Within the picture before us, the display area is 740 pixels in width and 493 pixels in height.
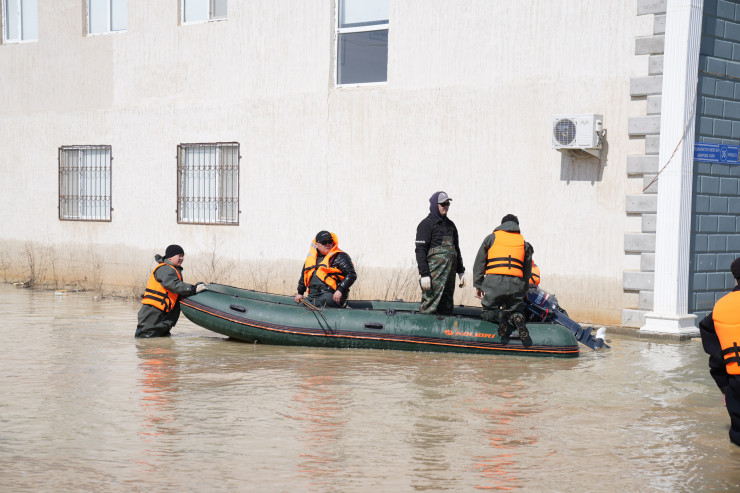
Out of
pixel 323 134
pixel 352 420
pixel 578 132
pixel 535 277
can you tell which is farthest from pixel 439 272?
→ pixel 323 134

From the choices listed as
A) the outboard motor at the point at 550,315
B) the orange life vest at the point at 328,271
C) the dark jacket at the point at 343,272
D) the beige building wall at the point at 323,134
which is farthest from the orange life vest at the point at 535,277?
the orange life vest at the point at 328,271

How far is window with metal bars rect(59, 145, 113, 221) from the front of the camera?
62.8ft

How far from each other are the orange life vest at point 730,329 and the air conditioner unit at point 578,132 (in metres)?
6.27

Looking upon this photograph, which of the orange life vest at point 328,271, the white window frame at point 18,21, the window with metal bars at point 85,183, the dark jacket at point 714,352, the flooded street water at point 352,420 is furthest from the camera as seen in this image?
the white window frame at point 18,21

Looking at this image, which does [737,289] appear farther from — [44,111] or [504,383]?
[44,111]

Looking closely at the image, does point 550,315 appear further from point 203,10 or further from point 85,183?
point 85,183

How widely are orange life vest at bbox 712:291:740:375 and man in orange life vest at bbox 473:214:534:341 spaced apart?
4.10 metres

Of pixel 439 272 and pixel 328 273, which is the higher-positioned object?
pixel 439 272

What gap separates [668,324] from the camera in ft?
41.5

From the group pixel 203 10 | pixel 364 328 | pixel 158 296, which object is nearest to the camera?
pixel 364 328

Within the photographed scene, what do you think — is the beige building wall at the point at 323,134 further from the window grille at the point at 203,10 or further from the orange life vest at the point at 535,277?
the orange life vest at the point at 535,277

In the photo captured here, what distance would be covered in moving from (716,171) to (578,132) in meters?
1.95

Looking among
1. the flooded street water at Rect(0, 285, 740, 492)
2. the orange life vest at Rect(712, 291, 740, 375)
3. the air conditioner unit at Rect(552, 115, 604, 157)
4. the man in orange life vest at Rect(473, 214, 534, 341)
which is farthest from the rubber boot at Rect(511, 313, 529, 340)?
the orange life vest at Rect(712, 291, 740, 375)

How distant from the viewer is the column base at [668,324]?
496 inches
